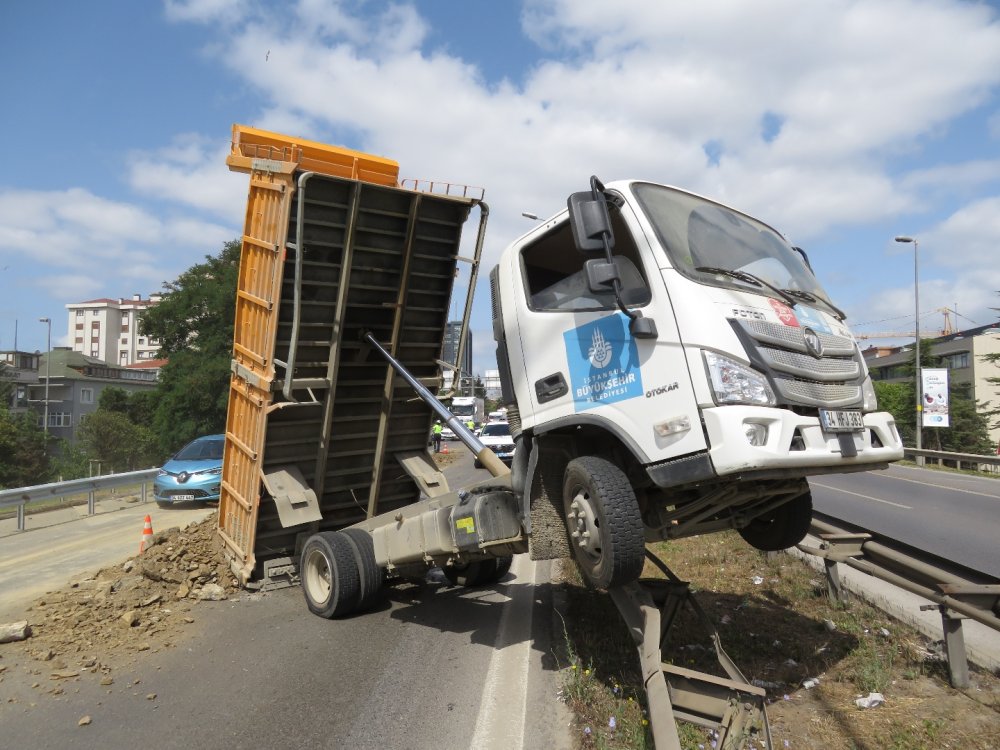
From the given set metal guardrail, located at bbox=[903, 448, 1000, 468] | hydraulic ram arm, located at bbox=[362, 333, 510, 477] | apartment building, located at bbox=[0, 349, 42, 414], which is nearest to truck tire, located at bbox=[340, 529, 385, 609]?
hydraulic ram arm, located at bbox=[362, 333, 510, 477]

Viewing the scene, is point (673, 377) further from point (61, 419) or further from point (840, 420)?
point (61, 419)

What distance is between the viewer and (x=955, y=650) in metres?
4.04

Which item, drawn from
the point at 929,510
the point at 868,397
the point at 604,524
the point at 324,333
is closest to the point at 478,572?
the point at 324,333

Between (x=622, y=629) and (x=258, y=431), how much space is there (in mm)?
3716

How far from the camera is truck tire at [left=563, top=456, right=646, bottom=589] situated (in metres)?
3.65

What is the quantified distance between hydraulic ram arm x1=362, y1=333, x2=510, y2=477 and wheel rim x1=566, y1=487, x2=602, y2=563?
5.74ft

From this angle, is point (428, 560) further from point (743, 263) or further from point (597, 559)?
point (743, 263)

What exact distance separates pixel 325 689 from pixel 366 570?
5.18 ft

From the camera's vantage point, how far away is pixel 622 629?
5.54 metres

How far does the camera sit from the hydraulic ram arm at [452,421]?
6.08 meters

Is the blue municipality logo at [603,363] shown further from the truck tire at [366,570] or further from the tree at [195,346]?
the tree at [195,346]

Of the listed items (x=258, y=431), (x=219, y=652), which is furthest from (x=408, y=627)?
(x=258, y=431)

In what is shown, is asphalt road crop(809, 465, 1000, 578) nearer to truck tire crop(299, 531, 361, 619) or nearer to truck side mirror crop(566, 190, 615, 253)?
truck side mirror crop(566, 190, 615, 253)

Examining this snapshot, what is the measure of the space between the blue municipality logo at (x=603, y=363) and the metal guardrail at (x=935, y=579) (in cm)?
213
